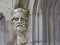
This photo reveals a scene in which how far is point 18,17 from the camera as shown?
3.86 meters

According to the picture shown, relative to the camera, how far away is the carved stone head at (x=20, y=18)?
12.6 ft

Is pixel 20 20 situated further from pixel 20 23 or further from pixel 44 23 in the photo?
pixel 44 23

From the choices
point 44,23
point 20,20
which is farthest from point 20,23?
point 44,23

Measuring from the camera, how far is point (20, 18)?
3.85 meters

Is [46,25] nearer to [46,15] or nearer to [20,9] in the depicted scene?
[46,15]

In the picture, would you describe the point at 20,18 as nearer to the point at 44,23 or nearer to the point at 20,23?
the point at 20,23

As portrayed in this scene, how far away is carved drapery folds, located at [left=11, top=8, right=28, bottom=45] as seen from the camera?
385 cm

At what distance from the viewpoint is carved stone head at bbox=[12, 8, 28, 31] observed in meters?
3.84

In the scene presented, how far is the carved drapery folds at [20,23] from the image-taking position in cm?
385

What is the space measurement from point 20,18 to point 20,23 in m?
0.06

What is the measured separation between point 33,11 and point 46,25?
0.25 metres

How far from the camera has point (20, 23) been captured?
3.84 meters

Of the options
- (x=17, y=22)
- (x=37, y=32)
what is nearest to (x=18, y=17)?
(x=17, y=22)

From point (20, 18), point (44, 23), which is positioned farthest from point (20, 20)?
point (44, 23)
